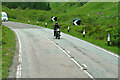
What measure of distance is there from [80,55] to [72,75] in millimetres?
4849

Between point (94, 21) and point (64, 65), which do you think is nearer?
point (64, 65)

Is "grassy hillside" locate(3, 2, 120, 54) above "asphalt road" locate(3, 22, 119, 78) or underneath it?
above

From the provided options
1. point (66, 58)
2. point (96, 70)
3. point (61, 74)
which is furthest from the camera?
point (66, 58)

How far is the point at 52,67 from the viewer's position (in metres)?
11.0

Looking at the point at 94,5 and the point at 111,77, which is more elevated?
the point at 94,5

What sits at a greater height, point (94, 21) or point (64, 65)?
point (94, 21)

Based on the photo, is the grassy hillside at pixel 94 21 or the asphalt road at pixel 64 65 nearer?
the asphalt road at pixel 64 65

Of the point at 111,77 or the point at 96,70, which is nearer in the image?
the point at 111,77

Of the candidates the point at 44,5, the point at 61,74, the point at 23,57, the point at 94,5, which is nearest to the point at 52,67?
the point at 61,74

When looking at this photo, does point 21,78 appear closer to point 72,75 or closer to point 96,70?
point 72,75

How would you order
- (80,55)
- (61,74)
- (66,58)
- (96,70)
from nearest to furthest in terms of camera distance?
(61,74) → (96,70) → (66,58) → (80,55)

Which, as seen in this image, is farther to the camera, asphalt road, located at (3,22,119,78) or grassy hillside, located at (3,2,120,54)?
grassy hillside, located at (3,2,120,54)

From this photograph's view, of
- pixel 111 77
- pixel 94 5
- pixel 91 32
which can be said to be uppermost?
pixel 94 5

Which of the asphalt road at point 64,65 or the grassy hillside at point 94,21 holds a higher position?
the grassy hillside at point 94,21
